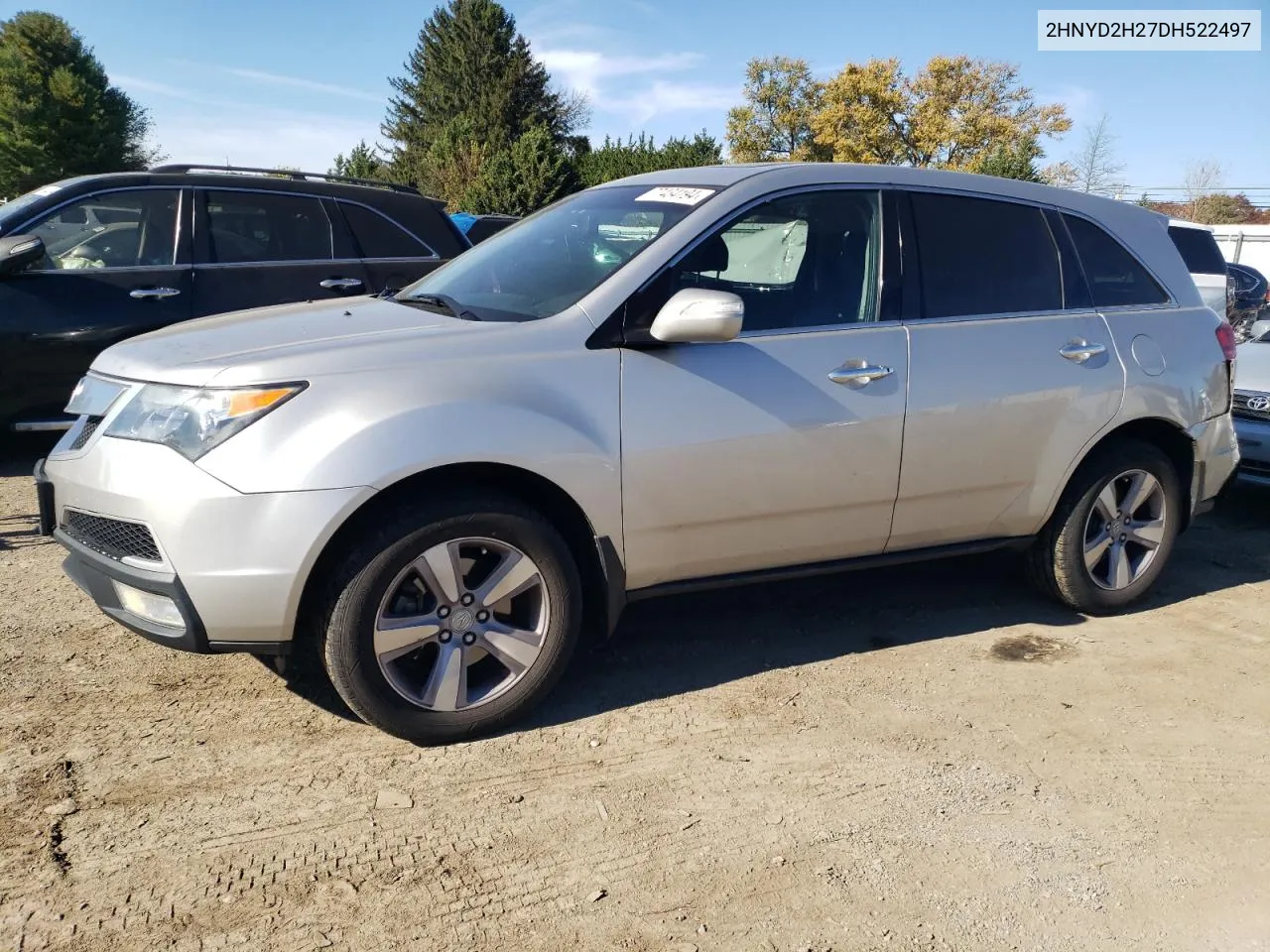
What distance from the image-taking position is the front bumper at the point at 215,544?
2857 millimetres

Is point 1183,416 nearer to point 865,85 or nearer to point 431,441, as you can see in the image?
point 431,441

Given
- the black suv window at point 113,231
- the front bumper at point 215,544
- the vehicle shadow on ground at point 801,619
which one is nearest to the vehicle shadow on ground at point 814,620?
the vehicle shadow on ground at point 801,619

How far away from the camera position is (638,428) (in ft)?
10.8

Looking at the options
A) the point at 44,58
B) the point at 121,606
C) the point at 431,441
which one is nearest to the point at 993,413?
the point at 431,441

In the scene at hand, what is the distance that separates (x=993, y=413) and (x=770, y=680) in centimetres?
132

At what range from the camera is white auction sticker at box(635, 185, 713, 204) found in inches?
145

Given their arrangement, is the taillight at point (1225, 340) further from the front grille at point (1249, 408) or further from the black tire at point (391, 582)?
the black tire at point (391, 582)

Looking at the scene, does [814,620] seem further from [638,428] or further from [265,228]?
[265,228]

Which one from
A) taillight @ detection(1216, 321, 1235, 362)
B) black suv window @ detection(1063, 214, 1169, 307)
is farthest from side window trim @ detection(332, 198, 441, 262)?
taillight @ detection(1216, 321, 1235, 362)

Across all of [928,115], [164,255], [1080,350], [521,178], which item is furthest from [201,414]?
[928,115]

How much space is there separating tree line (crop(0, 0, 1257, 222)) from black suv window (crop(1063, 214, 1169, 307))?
1580 inches

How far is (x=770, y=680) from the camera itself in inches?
149

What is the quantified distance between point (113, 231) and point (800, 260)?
4525 mm

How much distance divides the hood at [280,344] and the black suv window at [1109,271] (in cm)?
261
